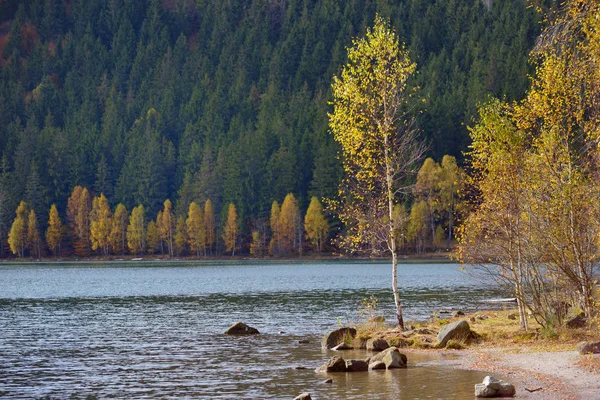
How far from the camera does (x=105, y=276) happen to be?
134 m

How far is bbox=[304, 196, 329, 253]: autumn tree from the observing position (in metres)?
184

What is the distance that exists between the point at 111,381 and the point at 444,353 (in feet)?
44.8

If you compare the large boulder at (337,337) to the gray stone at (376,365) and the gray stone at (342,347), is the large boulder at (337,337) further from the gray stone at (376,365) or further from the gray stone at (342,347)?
the gray stone at (376,365)

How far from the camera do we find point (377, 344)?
39531 millimetres

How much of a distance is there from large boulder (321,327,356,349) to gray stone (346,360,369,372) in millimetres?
7710

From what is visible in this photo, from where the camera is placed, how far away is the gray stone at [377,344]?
39406 mm

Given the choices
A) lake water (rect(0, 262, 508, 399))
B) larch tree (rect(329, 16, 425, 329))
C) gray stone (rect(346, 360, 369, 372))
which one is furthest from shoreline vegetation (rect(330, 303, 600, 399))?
gray stone (rect(346, 360, 369, 372))

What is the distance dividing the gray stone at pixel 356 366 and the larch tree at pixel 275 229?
15941cm

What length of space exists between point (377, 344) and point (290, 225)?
154 meters

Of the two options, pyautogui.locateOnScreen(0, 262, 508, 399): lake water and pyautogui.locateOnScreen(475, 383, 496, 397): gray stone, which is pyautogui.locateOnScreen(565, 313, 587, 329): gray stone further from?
pyautogui.locateOnScreen(475, 383, 496, 397): gray stone

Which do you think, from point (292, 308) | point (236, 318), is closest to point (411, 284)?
point (292, 308)

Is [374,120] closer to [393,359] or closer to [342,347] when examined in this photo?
[342,347]

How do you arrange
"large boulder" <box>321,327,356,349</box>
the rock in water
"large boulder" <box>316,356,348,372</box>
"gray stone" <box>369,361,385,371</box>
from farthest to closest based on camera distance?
1. the rock in water
2. "large boulder" <box>321,327,356,349</box>
3. "gray stone" <box>369,361,385,371</box>
4. "large boulder" <box>316,356,348,372</box>

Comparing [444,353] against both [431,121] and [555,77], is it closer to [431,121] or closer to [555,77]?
[555,77]
